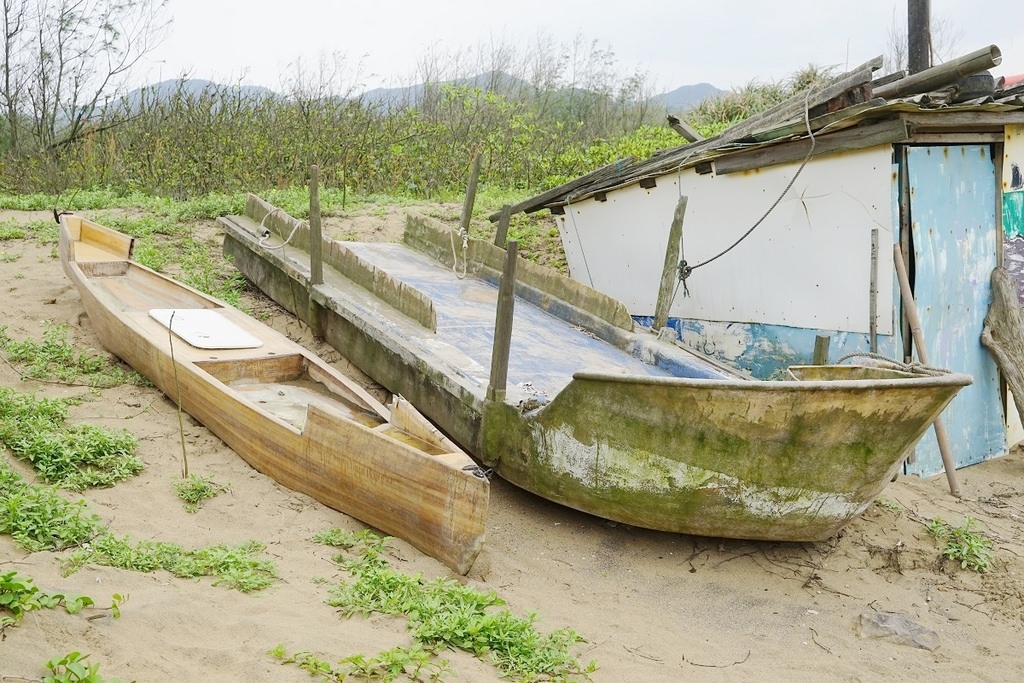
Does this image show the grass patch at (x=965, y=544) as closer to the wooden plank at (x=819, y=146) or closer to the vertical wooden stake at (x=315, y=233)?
the wooden plank at (x=819, y=146)

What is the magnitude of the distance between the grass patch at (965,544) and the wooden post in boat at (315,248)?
4632 mm

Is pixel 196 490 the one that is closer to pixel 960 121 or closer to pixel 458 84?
pixel 960 121

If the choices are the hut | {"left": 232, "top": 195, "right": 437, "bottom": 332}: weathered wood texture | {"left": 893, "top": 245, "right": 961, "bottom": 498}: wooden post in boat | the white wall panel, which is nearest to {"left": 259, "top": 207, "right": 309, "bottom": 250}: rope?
{"left": 232, "top": 195, "right": 437, "bottom": 332}: weathered wood texture

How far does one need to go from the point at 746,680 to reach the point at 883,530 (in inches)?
74.1

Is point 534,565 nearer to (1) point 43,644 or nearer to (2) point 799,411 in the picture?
(2) point 799,411

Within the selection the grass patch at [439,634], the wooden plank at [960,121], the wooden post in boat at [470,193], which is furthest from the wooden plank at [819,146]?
the grass patch at [439,634]

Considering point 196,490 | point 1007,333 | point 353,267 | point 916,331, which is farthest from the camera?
point 353,267

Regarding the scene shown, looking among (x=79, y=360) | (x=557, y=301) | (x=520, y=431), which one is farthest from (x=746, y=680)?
(x=79, y=360)

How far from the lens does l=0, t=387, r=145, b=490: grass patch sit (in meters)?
4.43

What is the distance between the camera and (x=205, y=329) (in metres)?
6.20

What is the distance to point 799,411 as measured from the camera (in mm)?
4055

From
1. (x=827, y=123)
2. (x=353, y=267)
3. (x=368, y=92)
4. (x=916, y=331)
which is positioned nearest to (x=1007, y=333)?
(x=916, y=331)

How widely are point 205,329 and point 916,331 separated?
4918mm

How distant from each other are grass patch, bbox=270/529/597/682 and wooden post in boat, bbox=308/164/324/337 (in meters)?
3.20
